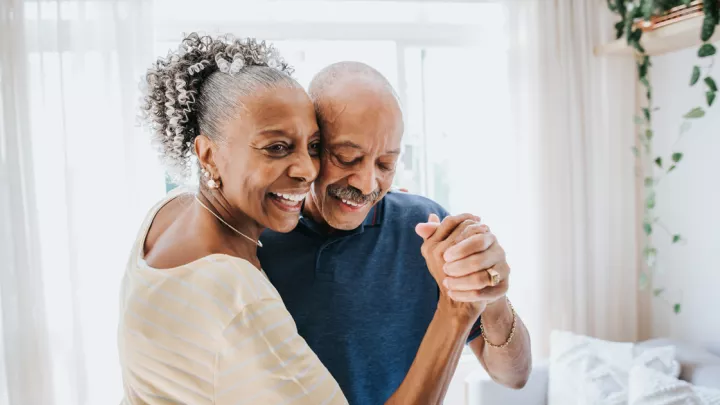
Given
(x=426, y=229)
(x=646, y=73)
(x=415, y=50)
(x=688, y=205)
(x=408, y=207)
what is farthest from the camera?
(x=415, y=50)

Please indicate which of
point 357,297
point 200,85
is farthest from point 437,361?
point 200,85

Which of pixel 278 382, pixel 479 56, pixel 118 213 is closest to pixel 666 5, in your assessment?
pixel 479 56

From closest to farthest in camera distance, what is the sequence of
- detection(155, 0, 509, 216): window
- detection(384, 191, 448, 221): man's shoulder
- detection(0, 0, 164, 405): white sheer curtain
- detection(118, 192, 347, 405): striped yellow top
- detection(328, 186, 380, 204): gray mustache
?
1. detection(118, 192, 347, 405): striped yellow top
2. detection(328, 186, 380, 204): gray mustache
3. detection(384, 191, 448, 221): man's shoulder
4. detection(0, 0, 164, 405): white sheer curtain
5. detection(155, 0, 509, 216): window

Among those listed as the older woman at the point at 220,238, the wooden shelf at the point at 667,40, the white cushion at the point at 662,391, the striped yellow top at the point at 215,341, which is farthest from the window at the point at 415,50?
the striped yellow top at the point at 215,341

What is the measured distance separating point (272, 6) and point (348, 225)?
2.20 m

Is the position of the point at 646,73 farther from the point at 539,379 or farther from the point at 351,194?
the point at 351,194

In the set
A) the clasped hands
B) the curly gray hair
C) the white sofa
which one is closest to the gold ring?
the clasped hands

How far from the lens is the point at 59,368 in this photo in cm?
293

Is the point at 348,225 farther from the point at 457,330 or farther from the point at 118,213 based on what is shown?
the point at 118,213

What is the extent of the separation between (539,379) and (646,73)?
1.64m

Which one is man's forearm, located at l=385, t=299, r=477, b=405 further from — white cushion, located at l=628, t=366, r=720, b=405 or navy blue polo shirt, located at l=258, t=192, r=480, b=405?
white cushion, located at l=628, t=366, r=720, b=405

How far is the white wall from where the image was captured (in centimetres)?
283

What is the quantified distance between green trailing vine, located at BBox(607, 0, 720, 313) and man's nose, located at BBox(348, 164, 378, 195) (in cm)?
181

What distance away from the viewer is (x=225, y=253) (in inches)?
33.6
